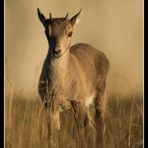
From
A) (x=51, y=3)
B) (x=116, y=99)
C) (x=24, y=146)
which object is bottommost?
(x=24, y=146)

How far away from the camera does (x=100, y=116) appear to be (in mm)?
3922

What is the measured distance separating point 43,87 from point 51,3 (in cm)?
44

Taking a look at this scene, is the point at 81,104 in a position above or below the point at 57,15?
below

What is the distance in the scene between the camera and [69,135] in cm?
390

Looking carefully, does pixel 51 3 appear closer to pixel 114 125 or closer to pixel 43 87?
pixel 43 87

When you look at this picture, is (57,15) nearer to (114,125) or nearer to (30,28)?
(30,28)

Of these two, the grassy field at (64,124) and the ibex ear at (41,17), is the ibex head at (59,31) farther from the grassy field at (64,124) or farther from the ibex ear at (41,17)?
the grassy field at (64,124)

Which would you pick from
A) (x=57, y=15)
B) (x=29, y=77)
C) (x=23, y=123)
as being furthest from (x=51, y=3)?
(x=23, y=123)

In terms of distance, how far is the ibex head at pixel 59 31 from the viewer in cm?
385

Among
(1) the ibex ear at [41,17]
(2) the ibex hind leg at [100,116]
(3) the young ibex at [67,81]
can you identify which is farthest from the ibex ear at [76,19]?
(2) the ibex hind leg at [100,116]

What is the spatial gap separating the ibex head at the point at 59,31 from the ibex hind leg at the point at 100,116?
303mm

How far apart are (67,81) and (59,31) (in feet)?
A: 0.87

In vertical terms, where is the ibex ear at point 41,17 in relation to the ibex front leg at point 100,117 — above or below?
above

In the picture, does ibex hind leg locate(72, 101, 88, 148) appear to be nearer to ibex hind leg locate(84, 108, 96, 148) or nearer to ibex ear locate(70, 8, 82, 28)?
ibex hind leg locate(84, 108, 96, 148)
